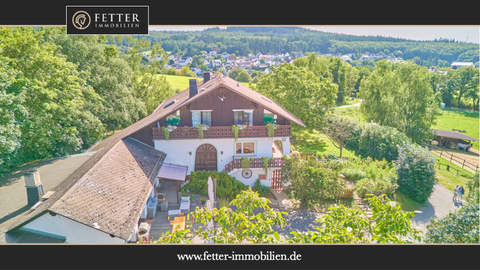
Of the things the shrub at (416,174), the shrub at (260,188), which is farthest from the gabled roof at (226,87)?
Result: the shrub at (416,174)

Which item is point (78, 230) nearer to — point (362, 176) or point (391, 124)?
point (362, 176)

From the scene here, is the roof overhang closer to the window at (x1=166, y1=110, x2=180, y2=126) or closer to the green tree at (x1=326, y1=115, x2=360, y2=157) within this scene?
the window at (x1=166, y1=110, x2=180, y2=126)

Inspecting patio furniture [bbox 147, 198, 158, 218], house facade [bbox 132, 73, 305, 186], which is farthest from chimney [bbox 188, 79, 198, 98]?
patio furniture [bbox 147, 198, 158, 218]

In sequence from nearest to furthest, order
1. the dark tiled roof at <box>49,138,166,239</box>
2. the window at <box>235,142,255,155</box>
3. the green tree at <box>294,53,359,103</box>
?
the dark tiled roof at <box>49,138,166,239</box>
the window at <box>235,142,255,155</box>
the green tree at <box>294,53,359,103</box>
